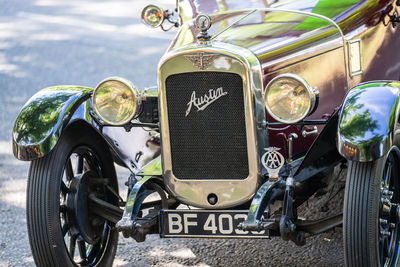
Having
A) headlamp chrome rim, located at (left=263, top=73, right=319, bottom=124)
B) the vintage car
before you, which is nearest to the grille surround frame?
the vintage car

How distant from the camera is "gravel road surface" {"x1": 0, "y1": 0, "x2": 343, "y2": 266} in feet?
15.0

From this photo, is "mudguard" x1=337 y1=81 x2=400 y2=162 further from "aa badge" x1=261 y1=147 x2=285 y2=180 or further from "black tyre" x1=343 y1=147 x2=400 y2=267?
"aa badge" x1=261 y1=147 x2=285 y2=180

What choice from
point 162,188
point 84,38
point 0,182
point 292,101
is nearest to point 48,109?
point 162,188

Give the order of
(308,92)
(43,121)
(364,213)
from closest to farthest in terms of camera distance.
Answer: (364,213)
(308,92)
(43,121)

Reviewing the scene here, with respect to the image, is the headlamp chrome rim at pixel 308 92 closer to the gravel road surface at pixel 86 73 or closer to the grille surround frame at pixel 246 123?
the grille surround frame at pixel 246 123

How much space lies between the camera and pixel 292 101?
3.59m

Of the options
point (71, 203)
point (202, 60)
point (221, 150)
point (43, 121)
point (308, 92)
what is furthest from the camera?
point (71, 203)

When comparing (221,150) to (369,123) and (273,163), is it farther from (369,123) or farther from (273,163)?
(369,123)

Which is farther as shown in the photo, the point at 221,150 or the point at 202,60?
the point at 221,150

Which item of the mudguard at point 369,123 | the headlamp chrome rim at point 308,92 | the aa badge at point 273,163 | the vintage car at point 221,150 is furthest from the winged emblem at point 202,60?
the mudguard at point 369,123

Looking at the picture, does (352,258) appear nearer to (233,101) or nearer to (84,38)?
(233,101)

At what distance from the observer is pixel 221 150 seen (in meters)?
3.71

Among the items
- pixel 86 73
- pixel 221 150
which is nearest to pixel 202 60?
pixel 221 150

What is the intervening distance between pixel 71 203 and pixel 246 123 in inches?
42.1
